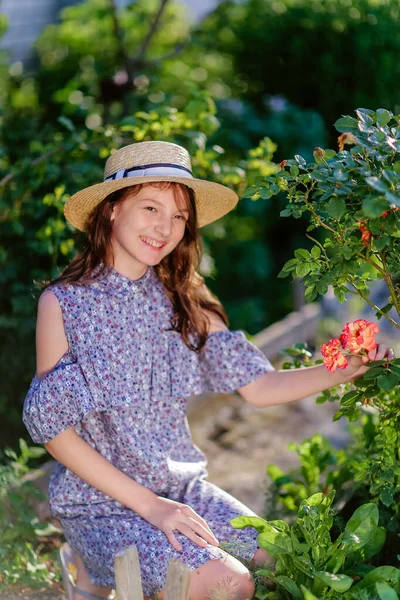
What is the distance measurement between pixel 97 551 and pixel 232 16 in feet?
14.0

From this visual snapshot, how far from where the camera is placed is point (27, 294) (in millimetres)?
3475

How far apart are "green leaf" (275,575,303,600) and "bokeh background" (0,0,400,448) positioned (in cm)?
168

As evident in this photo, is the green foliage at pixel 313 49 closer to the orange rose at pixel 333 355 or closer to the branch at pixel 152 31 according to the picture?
the branch at pixel 152 31

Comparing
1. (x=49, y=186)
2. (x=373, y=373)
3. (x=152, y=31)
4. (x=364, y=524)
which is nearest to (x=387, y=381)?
(x=373, y=373)

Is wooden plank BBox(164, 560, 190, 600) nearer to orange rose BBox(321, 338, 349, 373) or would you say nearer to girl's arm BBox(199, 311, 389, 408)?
orange rose BBox(321, 338, 349, 373)

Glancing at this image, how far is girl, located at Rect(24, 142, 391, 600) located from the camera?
7.54 feet

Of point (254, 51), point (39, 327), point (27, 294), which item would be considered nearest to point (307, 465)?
point (39, 327)

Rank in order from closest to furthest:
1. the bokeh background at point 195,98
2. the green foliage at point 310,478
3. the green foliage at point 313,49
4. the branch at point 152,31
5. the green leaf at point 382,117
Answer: the green leaf at point 382,117, the green foliage at point 310,478, the bokeh background at point 195,98, the branch at point 152,31, the green foliage at point 313,49

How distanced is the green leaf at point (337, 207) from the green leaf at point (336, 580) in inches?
33.1

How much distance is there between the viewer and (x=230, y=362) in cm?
261

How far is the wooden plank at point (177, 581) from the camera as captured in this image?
177cm

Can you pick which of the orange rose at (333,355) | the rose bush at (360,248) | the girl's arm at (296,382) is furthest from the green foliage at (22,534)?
the orange rose at (333,355)

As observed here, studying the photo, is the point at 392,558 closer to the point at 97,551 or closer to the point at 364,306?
the point at 97,551

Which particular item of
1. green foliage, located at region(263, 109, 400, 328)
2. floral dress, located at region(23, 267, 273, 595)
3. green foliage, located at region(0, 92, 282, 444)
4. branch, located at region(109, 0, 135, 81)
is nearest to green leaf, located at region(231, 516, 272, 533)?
floral dress, located at region(23, 267, 273, 595)
